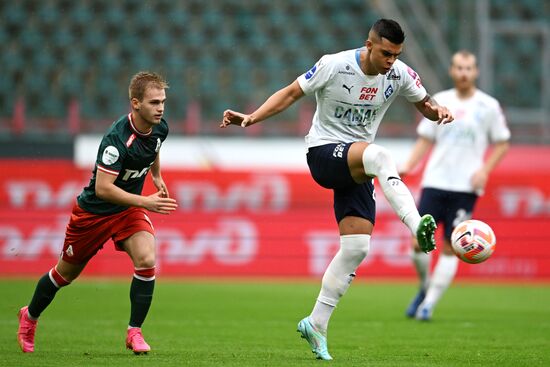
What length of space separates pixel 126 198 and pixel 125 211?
1.98 ft

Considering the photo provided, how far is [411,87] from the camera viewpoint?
23.7 feet

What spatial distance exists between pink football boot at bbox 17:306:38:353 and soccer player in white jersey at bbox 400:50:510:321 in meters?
4.58

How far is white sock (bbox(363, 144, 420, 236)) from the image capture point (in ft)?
20.9

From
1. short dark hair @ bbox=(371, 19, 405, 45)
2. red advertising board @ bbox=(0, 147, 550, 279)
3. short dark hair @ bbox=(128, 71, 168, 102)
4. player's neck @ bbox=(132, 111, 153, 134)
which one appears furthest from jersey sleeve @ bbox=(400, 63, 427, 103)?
red advertising board @ bbox=(0, 147, 550, 279)

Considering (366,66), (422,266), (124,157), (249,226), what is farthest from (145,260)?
(249,226)

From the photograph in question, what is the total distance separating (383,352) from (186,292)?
640 cm

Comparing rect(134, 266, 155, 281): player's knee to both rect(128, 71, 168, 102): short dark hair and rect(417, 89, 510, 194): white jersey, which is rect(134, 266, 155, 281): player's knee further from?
rect(417, 89, 510, 194): white jersey

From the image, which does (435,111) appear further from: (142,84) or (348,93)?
(142,84)

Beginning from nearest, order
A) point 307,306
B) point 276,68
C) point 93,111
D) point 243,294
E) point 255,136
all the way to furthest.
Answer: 1. point 307,306
2. point 243,294
3. point 255,136
4. point 93,111
5. point 276,68

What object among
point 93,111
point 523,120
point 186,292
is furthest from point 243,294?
point 523,120

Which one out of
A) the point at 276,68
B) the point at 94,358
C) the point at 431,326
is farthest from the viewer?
the point at 276,68

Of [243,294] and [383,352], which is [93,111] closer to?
[243,294]

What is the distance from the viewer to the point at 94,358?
6.88 meters

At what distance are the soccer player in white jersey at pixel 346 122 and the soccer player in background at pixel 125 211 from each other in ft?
2.58
